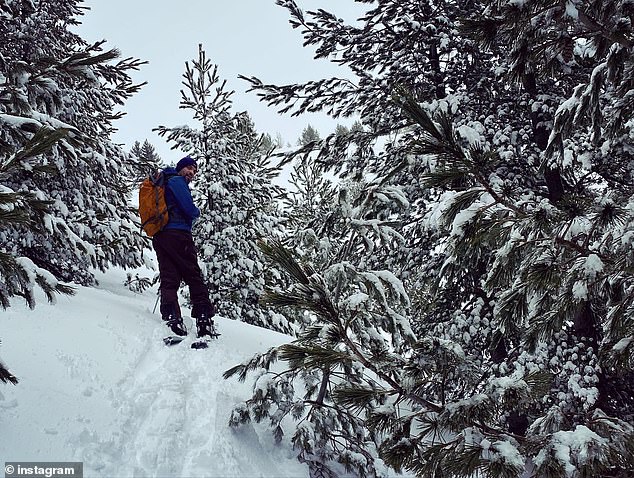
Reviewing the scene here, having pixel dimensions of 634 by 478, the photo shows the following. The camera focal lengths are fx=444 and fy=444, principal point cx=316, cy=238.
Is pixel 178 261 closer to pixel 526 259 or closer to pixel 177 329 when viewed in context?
pixel 177 329

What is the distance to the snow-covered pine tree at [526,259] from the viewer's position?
2525 millimetres

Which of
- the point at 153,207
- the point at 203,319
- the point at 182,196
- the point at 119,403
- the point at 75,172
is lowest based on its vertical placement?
the point at 119,403

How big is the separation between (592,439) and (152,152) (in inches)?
2624

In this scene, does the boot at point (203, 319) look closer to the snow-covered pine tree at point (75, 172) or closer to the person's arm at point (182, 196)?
the person's arm at point (182, 196)

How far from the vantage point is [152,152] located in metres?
62.7

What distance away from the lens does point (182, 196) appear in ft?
20.6

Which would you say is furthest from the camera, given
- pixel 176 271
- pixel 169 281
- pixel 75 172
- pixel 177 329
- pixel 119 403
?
pixel 75 172

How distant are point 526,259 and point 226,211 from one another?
1111cm

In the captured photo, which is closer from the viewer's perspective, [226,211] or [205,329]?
[205,329]

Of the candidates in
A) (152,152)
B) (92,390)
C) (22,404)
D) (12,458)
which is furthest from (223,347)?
(152,152)

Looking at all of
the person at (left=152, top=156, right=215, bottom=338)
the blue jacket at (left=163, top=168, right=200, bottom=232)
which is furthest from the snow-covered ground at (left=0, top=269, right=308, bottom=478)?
the blue jacket at (left=163, top=168, right=200, bottom=232)

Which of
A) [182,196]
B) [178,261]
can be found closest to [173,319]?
[178,261]

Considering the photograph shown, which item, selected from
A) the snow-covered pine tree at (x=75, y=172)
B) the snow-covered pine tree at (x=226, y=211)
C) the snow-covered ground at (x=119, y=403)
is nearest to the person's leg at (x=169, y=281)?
the snow-covered ground at (x=119, y=403)

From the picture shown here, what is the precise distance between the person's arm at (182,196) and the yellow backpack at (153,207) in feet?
0.56
